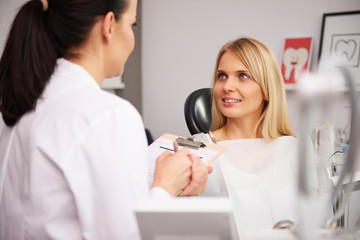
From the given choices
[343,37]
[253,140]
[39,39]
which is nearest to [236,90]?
[253,140]

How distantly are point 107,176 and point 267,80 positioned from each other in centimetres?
103

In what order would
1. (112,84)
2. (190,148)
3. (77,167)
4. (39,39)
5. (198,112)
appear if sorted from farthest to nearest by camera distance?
(112,84) < (198,112) < (190,148) < (39,39) < (77,167)

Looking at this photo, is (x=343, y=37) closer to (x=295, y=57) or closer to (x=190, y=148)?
(x=295, y=57)

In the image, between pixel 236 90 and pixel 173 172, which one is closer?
pixel 173 172

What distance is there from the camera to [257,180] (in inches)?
57.1

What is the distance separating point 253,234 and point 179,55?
116 inches

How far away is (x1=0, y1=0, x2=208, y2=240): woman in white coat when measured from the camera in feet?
2.16

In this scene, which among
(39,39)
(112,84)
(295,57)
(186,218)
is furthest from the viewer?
(112,84)

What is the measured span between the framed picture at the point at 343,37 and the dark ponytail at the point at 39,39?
94.6 inches

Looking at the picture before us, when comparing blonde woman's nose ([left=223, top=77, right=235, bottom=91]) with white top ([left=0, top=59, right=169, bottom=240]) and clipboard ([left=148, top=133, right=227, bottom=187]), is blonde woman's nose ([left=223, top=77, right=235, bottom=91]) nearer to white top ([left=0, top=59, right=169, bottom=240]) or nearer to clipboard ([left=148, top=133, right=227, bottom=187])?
clipboard ([left=148, top=133, right=227, bottom=187])

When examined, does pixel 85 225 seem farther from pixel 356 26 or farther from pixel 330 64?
pixel 356 26

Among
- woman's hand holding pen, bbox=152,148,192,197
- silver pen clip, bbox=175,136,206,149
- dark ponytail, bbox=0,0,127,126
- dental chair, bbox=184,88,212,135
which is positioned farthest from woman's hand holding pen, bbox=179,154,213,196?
dental chair, bbox=184,88,212,135

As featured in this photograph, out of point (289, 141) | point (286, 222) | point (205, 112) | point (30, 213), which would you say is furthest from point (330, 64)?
point (205, 112)

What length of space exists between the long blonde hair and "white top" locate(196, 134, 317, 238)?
2.2 inches
